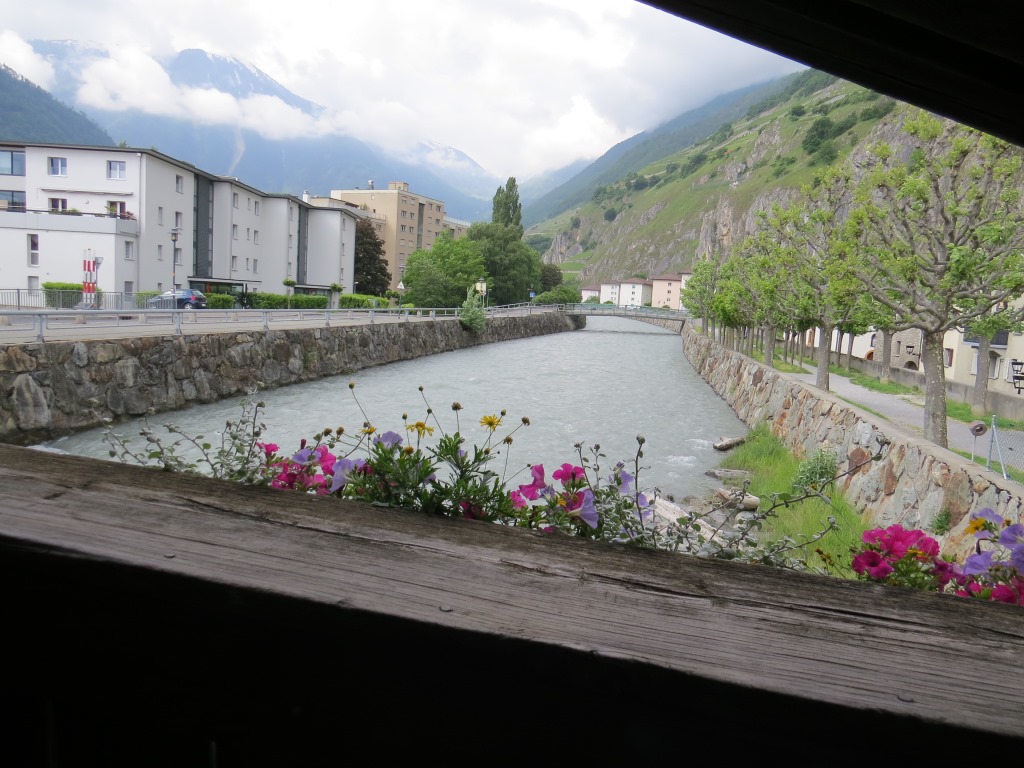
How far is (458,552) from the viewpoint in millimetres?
1101

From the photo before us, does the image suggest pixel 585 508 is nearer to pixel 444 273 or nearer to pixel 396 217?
pixel 444 273

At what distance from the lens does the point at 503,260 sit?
78062 millimetres

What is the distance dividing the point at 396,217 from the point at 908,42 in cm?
9588

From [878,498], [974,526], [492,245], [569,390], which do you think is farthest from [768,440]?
[492,245]

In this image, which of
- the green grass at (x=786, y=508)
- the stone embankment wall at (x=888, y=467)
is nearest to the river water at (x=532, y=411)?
the green grass at (x=786, y=508)

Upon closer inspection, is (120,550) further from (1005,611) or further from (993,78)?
(993,78)

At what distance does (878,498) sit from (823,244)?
14.9m

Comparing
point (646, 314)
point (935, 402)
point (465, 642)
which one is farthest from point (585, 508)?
point (646, 314)

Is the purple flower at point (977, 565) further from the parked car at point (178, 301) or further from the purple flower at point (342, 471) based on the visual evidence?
the parked car at point (178, 301)

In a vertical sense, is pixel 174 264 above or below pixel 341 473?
above

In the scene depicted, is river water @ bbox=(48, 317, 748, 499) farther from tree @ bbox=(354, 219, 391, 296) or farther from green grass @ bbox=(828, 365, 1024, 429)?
tree @ bbox=(354, 219, 391, 296)

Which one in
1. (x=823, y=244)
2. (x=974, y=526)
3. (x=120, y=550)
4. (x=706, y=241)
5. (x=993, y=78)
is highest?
(x=706, y=241)

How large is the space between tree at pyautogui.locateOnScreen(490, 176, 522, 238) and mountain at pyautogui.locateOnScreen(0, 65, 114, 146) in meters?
116

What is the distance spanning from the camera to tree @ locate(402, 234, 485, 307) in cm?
6100
